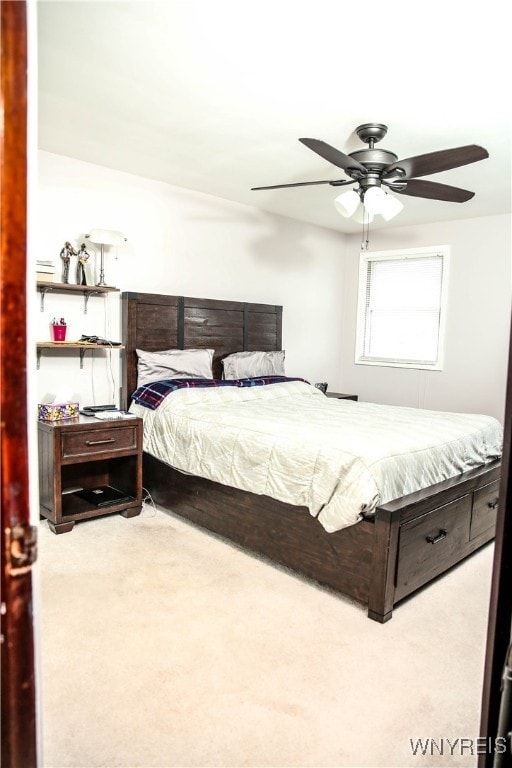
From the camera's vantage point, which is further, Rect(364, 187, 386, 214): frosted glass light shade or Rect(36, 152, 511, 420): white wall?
Rect(36, 152, 511, 420): white wall

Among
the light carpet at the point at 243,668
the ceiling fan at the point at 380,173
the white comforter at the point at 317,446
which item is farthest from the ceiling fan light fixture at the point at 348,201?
the light carpet at the point at 243,668

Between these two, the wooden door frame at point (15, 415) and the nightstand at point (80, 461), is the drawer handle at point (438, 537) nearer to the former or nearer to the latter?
the nightstand at point (80, 461)

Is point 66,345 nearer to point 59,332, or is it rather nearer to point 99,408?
point 59,332

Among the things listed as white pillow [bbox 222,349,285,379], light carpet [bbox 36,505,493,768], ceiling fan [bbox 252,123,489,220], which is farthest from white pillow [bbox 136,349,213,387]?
ceiling fan [bbox 252,123,489,220]

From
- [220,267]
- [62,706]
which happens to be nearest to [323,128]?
[220,267]

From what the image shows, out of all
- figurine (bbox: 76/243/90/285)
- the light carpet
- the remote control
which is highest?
figurine (bbox: 76/243/90/285)

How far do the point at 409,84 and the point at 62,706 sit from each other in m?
3.00

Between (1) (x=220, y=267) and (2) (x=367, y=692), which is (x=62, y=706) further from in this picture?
(1) (x=220, y=267)

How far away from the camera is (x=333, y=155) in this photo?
263cm

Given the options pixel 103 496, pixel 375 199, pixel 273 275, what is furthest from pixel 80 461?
pixel 273 275

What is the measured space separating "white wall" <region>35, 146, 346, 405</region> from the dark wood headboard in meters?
0.13

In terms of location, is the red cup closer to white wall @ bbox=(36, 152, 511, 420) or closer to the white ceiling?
white wall @ bbox=(36, 152, 511, 420)

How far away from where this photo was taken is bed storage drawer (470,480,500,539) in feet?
9.68

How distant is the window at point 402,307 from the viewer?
5.35 m
